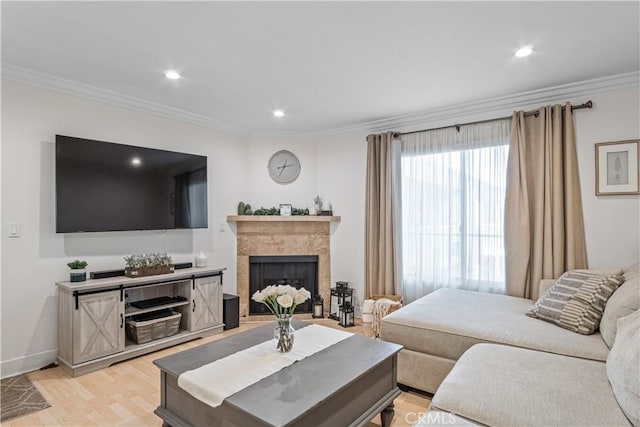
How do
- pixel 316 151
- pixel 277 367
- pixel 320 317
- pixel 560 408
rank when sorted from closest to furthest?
pixel 560 408 → pixel 277 367 → pixel 320 317 → pixel 316 151

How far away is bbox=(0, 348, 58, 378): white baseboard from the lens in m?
2.85

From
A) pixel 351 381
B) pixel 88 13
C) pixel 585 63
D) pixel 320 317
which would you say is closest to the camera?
pixel 351 381

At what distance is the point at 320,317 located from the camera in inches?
180

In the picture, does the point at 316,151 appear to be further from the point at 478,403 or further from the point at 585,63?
the point at 478,403

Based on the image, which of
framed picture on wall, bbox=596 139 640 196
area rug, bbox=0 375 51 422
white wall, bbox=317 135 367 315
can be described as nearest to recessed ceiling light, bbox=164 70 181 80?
white wall, bbox=317 135 367 315

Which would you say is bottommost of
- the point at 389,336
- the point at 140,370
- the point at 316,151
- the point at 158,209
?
the point at 140,370

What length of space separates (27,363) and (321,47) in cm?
355

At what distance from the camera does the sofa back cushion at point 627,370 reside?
53.9 inches

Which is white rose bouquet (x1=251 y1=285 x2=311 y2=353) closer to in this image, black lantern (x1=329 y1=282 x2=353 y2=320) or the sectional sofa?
the sectional sofa

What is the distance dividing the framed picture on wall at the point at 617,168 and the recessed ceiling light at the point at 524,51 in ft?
4.15

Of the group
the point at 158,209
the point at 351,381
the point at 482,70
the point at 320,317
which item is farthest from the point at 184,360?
the point at 482,70

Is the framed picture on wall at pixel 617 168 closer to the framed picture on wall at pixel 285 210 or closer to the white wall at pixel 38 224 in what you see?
the framed picture on wall at pixel 285 210

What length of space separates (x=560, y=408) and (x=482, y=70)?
2.50m

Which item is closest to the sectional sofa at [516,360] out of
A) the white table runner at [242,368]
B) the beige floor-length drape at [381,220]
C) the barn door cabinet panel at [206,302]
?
the white table runner at [242,368]
